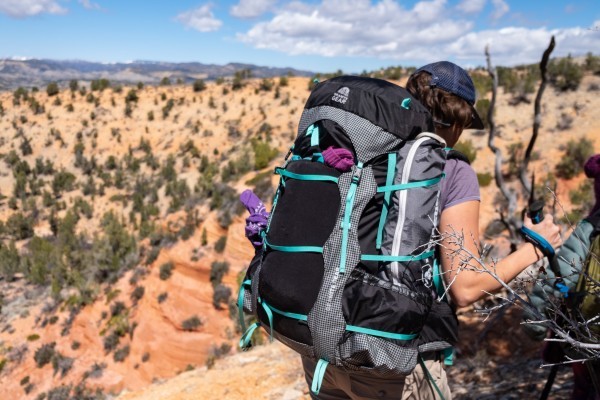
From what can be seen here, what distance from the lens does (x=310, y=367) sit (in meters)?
1.87

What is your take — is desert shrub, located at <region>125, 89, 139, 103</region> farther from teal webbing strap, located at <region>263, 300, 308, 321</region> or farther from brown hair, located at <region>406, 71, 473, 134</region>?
teal webbing strap, located at <region>263, 300, 308, 321</region>

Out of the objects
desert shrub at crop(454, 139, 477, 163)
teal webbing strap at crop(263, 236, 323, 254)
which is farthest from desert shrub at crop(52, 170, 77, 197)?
teal webbing strap at crop(263, 236, 323, 254)

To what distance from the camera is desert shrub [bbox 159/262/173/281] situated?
1116 centimetres

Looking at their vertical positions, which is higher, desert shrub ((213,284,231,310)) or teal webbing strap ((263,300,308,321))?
teal webbing strap ((263,300,308,321))

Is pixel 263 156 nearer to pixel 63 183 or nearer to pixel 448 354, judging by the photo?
pixel 63 183

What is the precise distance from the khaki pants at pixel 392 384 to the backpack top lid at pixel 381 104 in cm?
87

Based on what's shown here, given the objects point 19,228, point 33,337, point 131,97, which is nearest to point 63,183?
point 19,228

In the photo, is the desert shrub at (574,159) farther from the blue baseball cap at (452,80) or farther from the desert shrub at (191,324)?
the blue baseball cap at (452,80)

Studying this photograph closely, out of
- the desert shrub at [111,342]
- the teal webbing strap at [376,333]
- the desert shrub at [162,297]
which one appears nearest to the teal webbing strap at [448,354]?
the teal webbing strap at [376,333]

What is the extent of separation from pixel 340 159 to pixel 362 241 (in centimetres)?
29

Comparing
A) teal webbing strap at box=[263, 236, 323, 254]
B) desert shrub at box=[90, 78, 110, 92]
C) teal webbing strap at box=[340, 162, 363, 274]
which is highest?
desert shrub at box=[90, 78, 110, 92]

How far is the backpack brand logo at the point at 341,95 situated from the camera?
165 centimetres

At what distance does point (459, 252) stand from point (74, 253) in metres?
15.7

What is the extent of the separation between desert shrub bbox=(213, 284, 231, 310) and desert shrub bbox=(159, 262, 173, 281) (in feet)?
5.39
